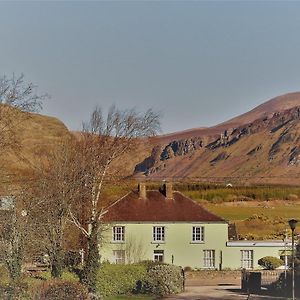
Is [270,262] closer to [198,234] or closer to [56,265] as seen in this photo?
[198,234]

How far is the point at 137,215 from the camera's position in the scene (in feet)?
202

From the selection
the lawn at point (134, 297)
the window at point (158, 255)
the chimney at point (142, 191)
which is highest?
the chimney at point (142, 191)

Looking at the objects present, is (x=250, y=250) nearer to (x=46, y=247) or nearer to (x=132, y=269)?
(x=132, y=269)

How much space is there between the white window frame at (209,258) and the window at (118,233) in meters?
6.48

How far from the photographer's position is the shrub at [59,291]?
30.0 metres

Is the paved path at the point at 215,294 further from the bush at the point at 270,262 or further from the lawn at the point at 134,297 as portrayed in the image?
the bush at the point at 270,262

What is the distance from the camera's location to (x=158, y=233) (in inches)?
2420

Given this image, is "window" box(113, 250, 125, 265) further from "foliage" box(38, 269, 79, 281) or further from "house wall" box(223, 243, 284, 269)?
"foliage" box(38, 269, 79, 281)

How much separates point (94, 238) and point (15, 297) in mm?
17716

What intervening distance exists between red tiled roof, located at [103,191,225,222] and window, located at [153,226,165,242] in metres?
0.62

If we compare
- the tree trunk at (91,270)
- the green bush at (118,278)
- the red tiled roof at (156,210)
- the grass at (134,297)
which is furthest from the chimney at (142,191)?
the tree trunk at (91,270)

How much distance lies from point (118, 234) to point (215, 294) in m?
16.2

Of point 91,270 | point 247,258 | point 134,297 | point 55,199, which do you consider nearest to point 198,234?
point 247,258

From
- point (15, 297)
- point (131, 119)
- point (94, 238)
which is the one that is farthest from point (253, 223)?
point (15, 297)
